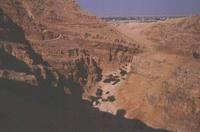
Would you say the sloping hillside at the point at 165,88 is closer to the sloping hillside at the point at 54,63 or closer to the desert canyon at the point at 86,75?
the desert canyon at the point at 86,75

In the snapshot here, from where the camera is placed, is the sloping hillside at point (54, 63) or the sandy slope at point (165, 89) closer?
the sloping hillside at point (54, 63)

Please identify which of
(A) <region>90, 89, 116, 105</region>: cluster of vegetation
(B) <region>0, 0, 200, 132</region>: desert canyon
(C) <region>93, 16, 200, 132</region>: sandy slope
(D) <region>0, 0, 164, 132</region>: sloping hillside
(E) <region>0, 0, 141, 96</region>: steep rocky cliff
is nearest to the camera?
(D) <region>0, 0, 164, 132</region>: sloping hillside

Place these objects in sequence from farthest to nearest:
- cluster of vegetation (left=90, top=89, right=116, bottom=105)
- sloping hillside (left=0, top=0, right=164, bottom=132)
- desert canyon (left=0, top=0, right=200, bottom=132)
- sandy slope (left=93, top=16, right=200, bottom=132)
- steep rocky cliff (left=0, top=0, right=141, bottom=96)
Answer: cluster of vegetation (left=90, top=89, right=116, bottom=105) → steep rocky cliff (left=0, top=0, right=141, bottom=96) → sandy slope (left=93, top=16, right=200, bottom=132) → desert canyon (left=0, top=0, right=200, bottom=132) → sloping hillside (left=0, top=0, right=164, bottom=132)

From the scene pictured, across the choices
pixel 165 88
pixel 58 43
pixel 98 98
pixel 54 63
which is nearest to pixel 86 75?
pixel 54 63

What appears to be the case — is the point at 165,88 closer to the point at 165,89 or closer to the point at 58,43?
the point at 165,89

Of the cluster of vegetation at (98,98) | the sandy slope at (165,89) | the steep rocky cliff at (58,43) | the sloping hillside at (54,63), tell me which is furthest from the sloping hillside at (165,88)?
the steep rocky cliff at (58,43)

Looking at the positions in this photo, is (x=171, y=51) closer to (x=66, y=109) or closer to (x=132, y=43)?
(x=132, y=43)

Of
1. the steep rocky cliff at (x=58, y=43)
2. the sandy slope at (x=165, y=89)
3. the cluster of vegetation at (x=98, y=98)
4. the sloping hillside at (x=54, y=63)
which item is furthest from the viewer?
the cluster of vegetation at (x=98, y=98)

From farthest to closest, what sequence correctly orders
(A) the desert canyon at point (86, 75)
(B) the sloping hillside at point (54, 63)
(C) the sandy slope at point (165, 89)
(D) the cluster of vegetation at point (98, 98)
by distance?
(D) the cluster of vegetation at point (98, 98) < (C) the sandy slope at point (165, 89) < (A) the desert canyon at point (86, 75) < (B) the sloping hillside at point (54, 63)

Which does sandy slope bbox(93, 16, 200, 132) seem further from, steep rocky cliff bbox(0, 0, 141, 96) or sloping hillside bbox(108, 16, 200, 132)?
steep rocky cliff bbox(0, 0, 141, 96)

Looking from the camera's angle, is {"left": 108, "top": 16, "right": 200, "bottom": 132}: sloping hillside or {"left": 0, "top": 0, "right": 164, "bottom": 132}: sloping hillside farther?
{"left": 108, "top": 16, "right": 200, "bottom": 132}: sloping hillside

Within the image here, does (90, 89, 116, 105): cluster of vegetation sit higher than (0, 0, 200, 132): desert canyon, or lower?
lower

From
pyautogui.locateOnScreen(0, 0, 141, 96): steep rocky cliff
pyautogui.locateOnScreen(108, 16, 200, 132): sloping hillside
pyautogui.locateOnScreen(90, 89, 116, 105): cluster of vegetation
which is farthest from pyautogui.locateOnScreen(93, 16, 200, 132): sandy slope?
pyautogui.locateOnScreen(0, 0, 141, 96): steep rocky cliff
